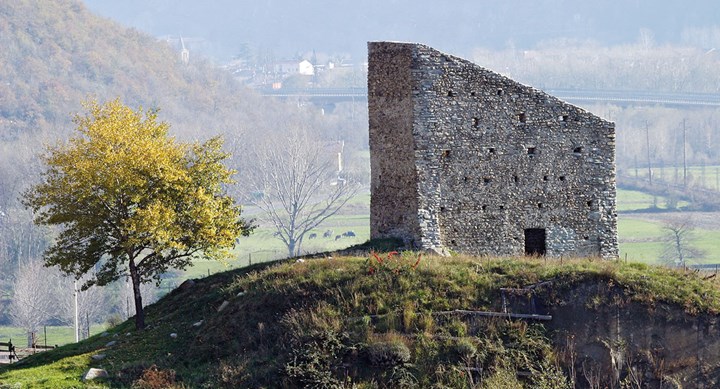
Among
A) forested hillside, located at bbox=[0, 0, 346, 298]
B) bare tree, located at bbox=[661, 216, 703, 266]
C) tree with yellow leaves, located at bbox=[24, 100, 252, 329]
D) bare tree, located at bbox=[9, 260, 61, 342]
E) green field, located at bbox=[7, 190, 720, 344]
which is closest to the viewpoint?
tree with yellow leaves, located at bbox=[24, 100, 252, 329]

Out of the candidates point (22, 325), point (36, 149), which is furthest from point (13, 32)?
point (22, 325)

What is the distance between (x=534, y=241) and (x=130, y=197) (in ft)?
35.3

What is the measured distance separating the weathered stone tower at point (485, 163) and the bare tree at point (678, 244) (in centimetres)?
5808

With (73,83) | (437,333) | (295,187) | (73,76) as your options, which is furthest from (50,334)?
(73,76)

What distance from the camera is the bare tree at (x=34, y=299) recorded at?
89000mm

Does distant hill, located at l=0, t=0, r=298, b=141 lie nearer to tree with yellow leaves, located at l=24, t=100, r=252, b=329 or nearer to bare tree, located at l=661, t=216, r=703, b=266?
bare tree, located at l=661, t=216, r=703, b=266

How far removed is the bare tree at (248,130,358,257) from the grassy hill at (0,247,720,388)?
2993 inches

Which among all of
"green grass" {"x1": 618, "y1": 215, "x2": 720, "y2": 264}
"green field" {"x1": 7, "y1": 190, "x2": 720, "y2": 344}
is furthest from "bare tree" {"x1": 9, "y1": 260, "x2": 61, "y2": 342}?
"green grass" {"x1": 618, "y1": 215, "x2": 720, "y2": 264}

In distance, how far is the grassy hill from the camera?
92.2 feet

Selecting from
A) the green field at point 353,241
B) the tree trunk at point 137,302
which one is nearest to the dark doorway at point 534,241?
the tree trunk at point 137,302

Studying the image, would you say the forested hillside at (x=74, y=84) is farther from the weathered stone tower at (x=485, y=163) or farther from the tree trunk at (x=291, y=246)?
the weathered stone tower at (x=485, y=163)

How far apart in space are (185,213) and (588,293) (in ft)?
34.3

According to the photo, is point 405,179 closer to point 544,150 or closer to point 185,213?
point 544,150

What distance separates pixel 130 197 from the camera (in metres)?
33.8
